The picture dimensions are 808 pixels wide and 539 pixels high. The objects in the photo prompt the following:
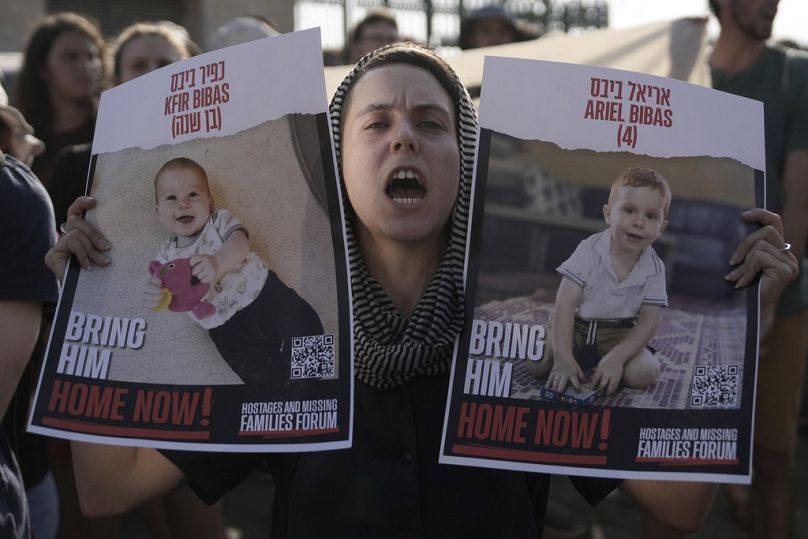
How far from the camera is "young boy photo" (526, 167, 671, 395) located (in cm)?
174

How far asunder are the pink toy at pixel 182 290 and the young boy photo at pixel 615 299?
55 cm

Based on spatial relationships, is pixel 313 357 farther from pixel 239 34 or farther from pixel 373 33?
pixel 373 33

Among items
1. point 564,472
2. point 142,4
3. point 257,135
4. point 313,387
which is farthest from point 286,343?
point 142,4

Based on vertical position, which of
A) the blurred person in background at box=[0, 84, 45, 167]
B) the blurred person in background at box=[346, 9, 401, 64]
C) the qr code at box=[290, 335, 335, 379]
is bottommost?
the qr code at box=[290, 335, 335, 379]

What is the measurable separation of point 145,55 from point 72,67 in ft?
1.75

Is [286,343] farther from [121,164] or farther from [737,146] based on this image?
[737,146]

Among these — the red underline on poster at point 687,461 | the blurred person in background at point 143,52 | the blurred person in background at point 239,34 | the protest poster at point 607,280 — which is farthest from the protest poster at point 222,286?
the blurred person in background at point 239,34

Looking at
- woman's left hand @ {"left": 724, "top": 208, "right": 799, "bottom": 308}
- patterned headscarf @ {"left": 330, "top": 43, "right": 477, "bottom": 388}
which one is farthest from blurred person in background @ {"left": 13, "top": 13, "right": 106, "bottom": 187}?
woman's left hand @ {"left": 724, "top": 208, "right": 799, "bottom": 308}

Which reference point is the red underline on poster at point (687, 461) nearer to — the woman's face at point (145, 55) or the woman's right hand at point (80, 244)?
the woman's right hand at point (80, 244)

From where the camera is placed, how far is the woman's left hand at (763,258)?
177 cm

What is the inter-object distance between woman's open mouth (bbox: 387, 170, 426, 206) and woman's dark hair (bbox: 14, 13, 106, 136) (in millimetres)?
2766

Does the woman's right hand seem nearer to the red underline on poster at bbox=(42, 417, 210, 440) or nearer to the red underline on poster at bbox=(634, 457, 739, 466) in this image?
the red underline on poster at bbox=(42, 417, 210, 440)

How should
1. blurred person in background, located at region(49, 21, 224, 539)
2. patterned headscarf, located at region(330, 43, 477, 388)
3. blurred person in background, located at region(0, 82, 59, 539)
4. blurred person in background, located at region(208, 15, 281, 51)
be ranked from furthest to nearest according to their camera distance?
blurred person in background, located at region(208, 15, 281, 51), blurred person in background, located at region(49, 21, 224, 539), blurred person in background, located at region(0, 82, 59, 539), patterned headscarf, located at region(330, 43, 477, 388)

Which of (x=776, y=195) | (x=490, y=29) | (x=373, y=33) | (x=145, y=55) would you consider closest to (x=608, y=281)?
(x=776, y=195)
